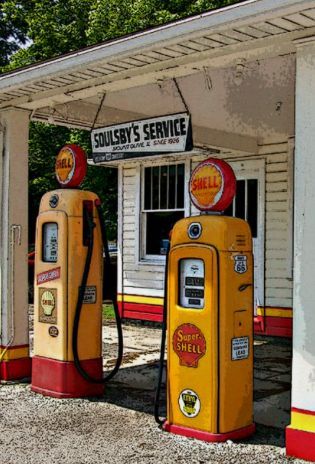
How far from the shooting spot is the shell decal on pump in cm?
530

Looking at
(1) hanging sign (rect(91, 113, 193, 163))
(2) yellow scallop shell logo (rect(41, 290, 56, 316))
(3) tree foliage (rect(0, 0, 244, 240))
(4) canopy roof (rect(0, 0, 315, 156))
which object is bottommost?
(2) yellow scallop shell logo (rect(41, 290, 56, 316))

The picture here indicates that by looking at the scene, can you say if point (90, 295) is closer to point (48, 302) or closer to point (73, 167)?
point (48, 302)

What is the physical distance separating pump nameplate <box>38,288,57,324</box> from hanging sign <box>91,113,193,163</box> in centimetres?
145

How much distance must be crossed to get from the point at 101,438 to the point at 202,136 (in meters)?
5.29

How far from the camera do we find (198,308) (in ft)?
17.6

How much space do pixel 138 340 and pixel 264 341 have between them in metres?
2.01

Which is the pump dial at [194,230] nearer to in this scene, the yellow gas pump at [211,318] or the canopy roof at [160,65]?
the yellow gas pump at [211,318]

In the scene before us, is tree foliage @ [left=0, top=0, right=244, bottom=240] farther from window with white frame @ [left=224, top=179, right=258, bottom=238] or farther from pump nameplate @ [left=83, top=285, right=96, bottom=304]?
pump nameplate @ [left=83, top=285, right=96, bottom=304]

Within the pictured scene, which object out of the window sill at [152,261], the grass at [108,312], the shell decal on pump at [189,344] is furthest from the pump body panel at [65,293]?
the grass at [108,312]

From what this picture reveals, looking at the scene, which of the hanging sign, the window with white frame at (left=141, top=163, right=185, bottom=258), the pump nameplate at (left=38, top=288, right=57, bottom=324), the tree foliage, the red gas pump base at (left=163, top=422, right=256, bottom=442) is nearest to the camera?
the red gas pump base at (left=163, top=422, right=256, bottom=442)

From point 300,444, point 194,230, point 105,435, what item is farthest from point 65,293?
point 300,444

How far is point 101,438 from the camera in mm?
5418

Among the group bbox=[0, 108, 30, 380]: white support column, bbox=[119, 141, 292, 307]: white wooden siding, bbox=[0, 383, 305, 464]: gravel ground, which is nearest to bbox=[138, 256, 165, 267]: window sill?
bbox=[119, 141, 292, 307]: white wooden siding

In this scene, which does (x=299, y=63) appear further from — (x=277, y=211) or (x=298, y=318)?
(x=277, y=211)
